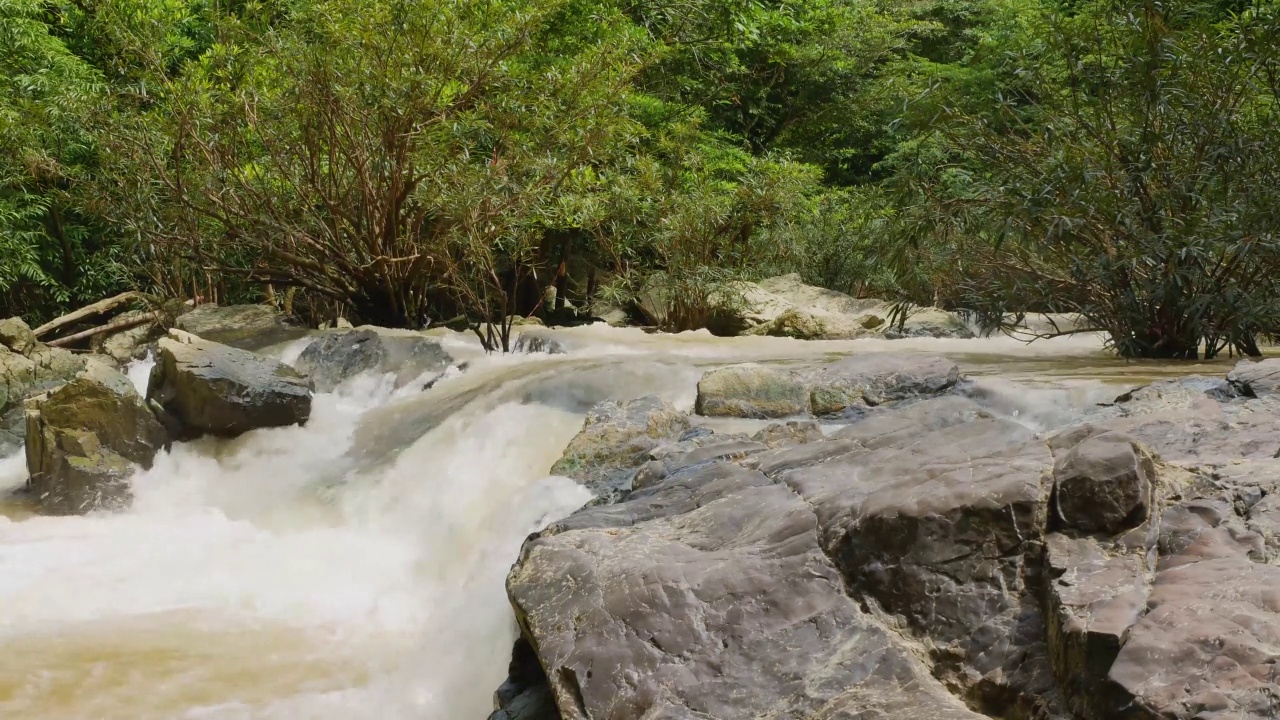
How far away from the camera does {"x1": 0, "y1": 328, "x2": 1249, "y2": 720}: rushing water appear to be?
138 inches

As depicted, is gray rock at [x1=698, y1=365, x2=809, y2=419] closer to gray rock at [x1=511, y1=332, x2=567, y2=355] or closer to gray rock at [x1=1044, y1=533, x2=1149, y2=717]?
gray rock at [x1=1044, y1=533, x2=1149, y2=717]

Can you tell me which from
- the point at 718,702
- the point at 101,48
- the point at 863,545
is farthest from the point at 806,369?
the point at 101,48

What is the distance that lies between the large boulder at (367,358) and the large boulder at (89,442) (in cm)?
161

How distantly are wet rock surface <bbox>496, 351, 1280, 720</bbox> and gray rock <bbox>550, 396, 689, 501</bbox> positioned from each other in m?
1.60

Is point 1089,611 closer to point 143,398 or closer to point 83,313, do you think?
point 143,398

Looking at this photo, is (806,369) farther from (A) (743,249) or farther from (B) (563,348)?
(A) (743,249)

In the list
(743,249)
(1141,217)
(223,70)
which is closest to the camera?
(1141,217)

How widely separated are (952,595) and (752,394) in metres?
3.18

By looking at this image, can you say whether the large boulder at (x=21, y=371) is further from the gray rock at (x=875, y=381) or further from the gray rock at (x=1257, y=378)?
the gray rock at (x=1257, y=378)

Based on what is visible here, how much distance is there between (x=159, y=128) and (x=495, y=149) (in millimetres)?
3389

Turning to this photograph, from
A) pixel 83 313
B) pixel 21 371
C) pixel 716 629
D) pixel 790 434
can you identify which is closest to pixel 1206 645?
pixel 716 629

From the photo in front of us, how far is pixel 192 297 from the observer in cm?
1229

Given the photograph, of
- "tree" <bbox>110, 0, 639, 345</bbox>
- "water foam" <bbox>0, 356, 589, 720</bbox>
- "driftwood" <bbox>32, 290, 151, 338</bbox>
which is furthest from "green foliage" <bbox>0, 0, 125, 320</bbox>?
"water foam" <bbox>0, 356, 589, 720</bbox>

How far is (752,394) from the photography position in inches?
223
